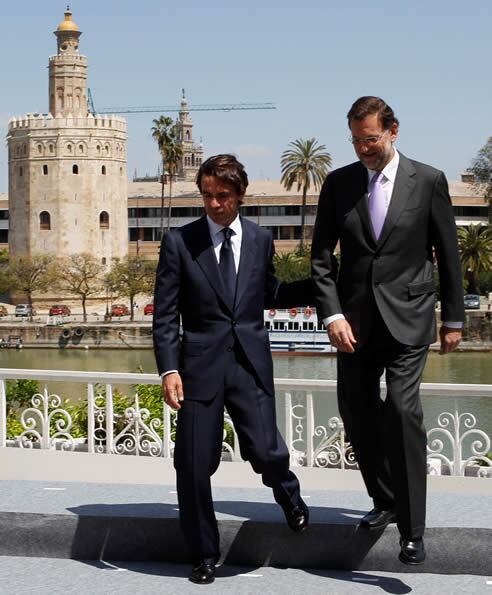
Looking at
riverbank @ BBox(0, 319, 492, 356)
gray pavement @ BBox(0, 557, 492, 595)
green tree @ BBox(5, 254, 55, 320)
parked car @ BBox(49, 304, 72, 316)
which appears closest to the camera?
gray pavement @ BBox(0, 557, 492, 595)

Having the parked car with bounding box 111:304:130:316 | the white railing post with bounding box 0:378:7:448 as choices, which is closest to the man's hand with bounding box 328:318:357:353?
the white railing post with bounding box 0:378:7:448

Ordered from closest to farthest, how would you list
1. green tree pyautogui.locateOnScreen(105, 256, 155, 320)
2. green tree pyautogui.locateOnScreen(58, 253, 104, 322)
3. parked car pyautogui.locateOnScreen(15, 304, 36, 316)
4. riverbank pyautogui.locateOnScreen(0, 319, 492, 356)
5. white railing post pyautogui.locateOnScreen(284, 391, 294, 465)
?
white railing post pyautogui.locateOnScreen(284, 391, 294, 465), riverbank pyautogui.locateOnScreen(0, 319, 492, 356), green tree pyautogui.locateOnScreen(105, 256, 155, 320), parked car pyautogui.locateOnScreen(15, 304, 36, 316), green tree pyautogui.locateOnScreen(58, 253, 104, 322)

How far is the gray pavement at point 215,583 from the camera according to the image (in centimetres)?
397

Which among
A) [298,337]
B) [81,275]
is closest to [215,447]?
[298,337]

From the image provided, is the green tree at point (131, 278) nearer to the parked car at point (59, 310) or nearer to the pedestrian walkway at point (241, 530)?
the parked car at point (59, 310)

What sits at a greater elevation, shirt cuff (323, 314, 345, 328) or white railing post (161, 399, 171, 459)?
shirt cuff (323, 314, 345, 328)

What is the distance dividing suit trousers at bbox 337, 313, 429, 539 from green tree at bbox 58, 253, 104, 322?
213 ft

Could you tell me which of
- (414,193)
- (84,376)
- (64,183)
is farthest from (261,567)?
(64,183)

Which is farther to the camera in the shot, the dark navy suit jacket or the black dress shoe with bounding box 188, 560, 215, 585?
the dark navy suit jacket

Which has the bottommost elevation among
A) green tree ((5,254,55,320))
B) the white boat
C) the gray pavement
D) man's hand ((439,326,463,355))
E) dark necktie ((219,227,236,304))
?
the white boat

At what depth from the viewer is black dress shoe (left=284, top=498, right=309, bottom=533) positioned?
4.18 metres

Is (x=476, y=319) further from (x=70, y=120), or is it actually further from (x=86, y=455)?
(x=86, y=455)

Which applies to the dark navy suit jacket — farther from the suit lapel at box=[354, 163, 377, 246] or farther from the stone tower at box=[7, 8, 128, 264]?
the stone tower at box=[7, 8, 128, 264]

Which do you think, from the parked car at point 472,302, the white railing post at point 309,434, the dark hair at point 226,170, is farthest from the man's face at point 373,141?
the parked car at point 472,302
